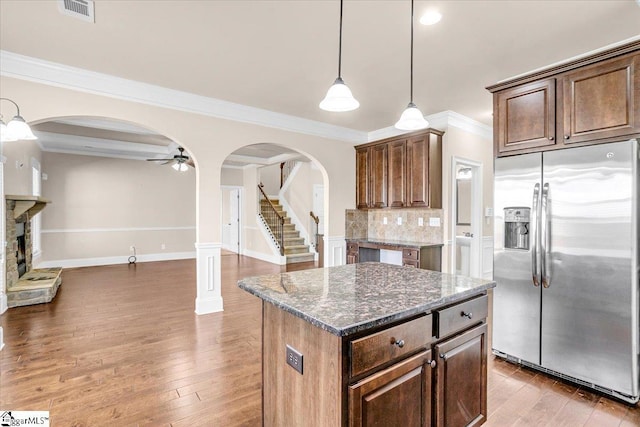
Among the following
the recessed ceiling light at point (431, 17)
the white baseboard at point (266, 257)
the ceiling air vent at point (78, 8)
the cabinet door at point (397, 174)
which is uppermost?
the ceiling air vent at point (78, 8)

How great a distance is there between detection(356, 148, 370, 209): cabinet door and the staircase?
331cm

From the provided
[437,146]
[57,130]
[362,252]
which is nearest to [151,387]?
[362,252]

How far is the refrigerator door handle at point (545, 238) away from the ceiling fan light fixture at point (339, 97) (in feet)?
5.75

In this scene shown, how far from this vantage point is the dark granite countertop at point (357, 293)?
1.29 metres

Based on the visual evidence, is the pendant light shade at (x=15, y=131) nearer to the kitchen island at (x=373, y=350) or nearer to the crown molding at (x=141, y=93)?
the crown molding at (x=141, y=93)

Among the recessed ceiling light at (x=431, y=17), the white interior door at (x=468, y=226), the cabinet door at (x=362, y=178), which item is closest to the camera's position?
the recessed ceiling light at (x=431, y=17)

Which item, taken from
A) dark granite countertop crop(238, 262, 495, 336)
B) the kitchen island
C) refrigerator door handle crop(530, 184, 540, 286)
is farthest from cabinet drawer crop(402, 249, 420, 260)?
the kitchen island

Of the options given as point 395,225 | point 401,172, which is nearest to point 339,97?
point 401,172

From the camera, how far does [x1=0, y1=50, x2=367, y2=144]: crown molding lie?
10.4 feet

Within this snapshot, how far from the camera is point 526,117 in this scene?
9.14 ft

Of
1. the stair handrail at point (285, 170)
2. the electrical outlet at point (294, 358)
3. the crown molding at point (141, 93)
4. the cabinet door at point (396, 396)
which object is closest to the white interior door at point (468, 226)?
the crown molding at point (141, 93)

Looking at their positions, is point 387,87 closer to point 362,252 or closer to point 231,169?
point 362,252

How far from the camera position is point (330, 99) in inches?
76.7

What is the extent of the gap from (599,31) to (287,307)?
10.8ft
